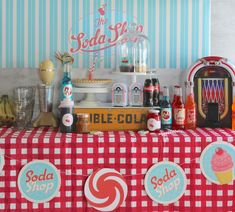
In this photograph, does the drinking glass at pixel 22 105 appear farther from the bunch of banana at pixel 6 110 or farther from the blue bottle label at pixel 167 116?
the blue bottle label at pixel 167 116

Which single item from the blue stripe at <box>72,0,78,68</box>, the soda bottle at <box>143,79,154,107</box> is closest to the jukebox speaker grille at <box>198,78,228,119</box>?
the soda bottle at <box>143,79,154,107</box>

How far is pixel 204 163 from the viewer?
2.13 m

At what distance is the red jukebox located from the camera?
2416mm

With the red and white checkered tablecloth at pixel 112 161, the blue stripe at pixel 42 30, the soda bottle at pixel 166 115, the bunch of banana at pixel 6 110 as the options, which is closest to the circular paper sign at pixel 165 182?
the red and white checkered tablecloth at pixel 112 161

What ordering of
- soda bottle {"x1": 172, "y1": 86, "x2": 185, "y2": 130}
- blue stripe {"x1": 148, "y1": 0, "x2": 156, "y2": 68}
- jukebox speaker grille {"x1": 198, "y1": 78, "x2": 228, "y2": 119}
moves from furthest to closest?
blue stripe {"x1": 148, "y1": 0, "x2": 156, "y2": 68} → jukebox speaker grille {"x1": 198, "y1": 78, "x2": 228, "y2": 119} → soda bottle {"x1": 172, "y1": 86, "x2": 185, "y2": 130}

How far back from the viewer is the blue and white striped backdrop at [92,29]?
2510 mm

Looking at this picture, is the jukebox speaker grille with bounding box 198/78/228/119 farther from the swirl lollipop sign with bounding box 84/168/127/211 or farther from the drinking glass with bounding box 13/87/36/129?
the drinking glass with bounding box 13/87/36/129

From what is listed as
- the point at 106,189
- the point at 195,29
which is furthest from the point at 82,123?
the point at 195,29

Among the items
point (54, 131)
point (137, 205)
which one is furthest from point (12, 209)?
point (137, 205)

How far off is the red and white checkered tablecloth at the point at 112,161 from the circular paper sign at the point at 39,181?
2 cm

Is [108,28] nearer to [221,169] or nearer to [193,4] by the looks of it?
[193,4]

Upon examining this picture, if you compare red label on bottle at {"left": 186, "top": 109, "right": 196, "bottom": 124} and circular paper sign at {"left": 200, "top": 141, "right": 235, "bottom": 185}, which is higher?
red label on bottle at {"left": 186, "top": 109, "right": 196, "bottom": 124}

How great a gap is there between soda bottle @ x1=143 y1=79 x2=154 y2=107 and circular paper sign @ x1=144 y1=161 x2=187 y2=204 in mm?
363

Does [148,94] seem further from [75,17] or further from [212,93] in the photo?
[75,17]
